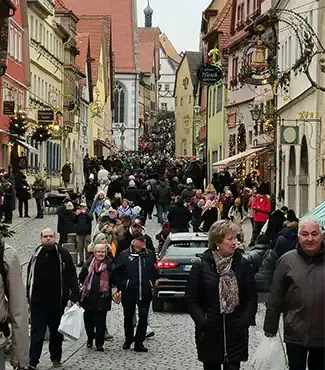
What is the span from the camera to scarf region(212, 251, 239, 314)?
8516mm

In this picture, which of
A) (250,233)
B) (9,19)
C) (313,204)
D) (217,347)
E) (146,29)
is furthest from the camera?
(146,29)

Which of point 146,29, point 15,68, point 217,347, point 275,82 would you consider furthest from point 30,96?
point 146,29

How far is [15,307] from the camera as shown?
7598 millimetres

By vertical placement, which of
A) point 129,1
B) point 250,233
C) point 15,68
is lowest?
point 250,233

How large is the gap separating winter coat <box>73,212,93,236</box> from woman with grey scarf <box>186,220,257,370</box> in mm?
16462

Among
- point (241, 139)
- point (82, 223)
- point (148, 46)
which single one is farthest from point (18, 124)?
point (148, 46)

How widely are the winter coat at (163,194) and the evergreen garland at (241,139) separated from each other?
1372cm

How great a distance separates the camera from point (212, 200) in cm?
3170

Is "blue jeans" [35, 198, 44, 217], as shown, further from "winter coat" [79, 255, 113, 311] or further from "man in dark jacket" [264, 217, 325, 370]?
"man in dark jacket" [264, 217, 325, 370]

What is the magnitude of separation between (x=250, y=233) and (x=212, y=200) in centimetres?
217

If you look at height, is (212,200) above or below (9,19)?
below

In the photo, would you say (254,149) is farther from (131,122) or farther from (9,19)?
(131,122)

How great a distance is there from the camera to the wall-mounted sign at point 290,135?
30.4 meters

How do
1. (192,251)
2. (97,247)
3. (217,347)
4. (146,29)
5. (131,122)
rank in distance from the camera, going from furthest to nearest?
(146,29) → (131,122) → (192,251) → (97,247) → (217,347)
